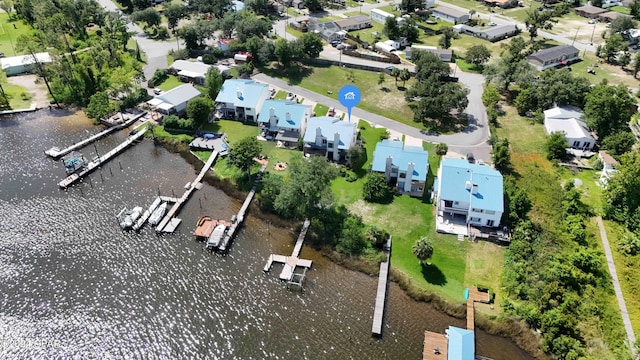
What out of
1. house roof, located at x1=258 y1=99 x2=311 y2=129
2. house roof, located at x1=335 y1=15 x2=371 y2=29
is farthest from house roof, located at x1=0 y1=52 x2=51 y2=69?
house roof, located at x1=335 y1=15 x2=371 y2=29

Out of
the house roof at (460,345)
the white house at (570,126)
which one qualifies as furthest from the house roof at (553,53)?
the house roof at (460,345)

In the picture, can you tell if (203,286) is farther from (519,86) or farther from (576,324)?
(519,86)

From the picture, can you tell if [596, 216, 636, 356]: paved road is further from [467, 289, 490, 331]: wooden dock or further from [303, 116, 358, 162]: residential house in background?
[303, 116, 358, 162]: residential house in background

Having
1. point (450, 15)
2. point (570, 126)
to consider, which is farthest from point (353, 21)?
point (570, 126)

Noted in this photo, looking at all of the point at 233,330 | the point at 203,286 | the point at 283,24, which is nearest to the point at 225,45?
the point at 283,24

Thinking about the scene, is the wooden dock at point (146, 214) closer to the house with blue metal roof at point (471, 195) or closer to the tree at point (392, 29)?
the house with blue metal roof at point (471, 195)
